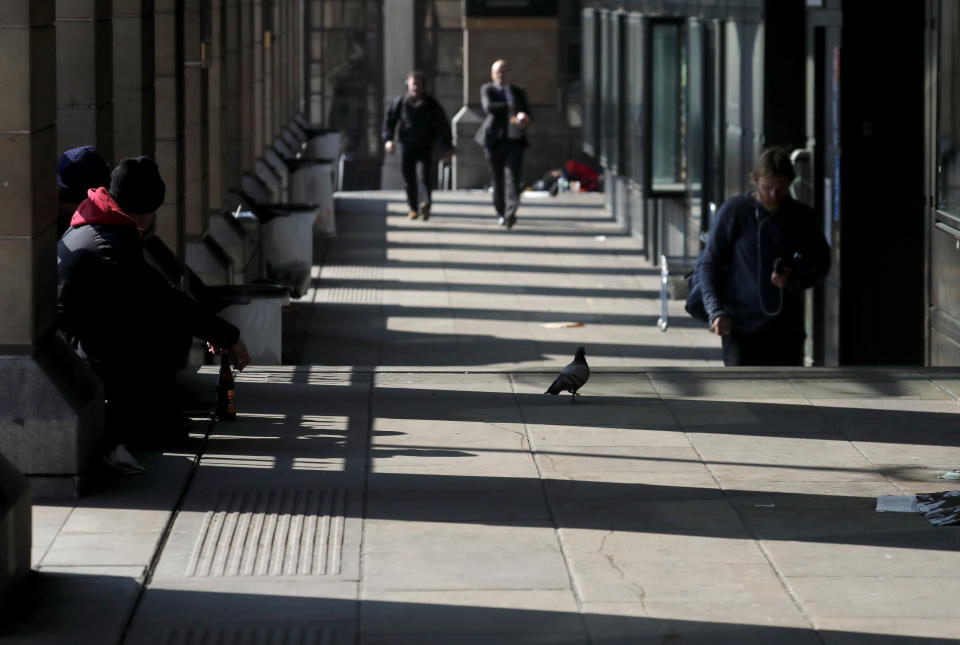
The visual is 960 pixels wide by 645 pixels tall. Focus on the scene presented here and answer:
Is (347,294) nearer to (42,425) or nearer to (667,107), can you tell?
(667,107)

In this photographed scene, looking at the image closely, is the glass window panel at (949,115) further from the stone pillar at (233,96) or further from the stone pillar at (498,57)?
the stone pillar at (498,57)

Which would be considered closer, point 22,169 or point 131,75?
point 22,169

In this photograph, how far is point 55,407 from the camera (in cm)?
672

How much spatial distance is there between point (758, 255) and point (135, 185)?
3.27 m

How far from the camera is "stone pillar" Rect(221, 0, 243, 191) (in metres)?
17.5

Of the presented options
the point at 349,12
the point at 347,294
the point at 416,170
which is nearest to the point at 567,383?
the point at 347,294

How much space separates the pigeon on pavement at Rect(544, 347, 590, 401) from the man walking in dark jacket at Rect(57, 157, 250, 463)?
1738 millimetres

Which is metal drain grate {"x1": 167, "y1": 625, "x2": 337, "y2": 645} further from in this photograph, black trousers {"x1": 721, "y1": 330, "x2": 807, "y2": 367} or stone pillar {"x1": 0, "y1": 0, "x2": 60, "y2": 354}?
black trousers {"x1": 721, "y1": 330, "x2": 807, "y2": 367}

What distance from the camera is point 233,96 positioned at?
18234mm

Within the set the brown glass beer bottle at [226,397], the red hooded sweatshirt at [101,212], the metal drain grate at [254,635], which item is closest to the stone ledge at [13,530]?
the metal drain grate at [254,635]

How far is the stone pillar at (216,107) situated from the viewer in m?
16.0

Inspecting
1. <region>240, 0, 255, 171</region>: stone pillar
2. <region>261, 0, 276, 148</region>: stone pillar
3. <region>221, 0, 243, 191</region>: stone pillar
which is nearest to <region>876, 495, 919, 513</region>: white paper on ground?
<region>221, 0, 243, 191</region>: stone pillar

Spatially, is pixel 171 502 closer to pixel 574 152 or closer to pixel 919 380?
pixel 919 380

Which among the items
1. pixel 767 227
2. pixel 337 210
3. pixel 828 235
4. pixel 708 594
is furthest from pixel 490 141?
pixel 708 594
